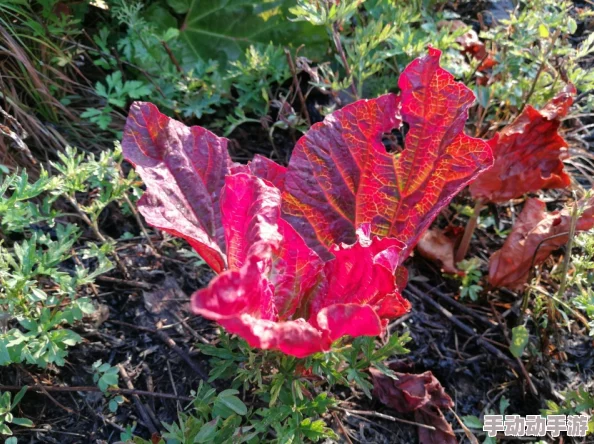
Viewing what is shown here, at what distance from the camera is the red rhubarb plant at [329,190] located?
4.17 feet

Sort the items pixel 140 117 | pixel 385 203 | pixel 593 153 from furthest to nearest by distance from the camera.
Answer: pixel 593 153
pixel 385 203
pixel 140 117

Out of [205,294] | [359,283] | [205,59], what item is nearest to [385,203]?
→ [359,283]

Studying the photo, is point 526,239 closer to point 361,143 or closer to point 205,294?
point 361,143

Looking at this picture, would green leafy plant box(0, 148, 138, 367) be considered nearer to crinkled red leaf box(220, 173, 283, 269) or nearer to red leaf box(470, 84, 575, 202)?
crinkled red leaf box(220, 173, 283, 269)

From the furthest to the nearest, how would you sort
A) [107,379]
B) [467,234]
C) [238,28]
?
[238,28]
[467,234]
[107,379]

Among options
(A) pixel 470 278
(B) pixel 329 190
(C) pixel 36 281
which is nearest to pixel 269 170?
(B) pixel 329 190

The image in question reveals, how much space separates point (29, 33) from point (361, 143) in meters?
1.43

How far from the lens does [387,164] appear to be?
1.54 m

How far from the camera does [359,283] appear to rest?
1.31 meters

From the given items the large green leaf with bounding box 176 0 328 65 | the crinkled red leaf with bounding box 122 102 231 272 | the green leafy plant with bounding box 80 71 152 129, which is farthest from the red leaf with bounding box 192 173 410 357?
the large green leaf with bounding box 176 0 328 65

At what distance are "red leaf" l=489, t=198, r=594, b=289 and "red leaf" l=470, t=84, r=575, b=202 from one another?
0.11 metres

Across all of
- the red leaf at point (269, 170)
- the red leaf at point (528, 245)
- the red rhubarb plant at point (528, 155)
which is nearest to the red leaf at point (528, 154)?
the red rhubarb plant at point (528, 155)
